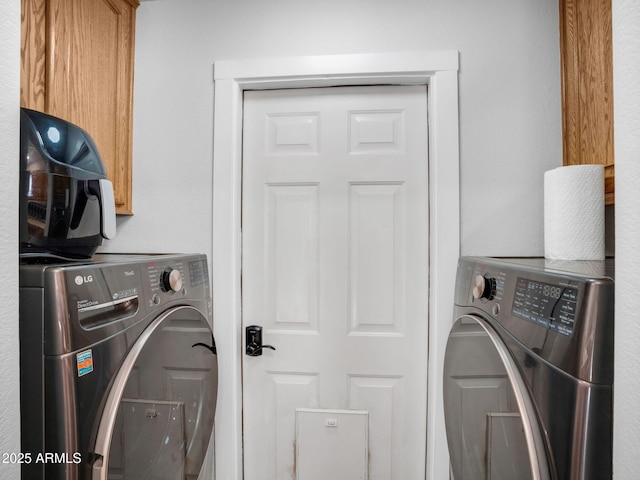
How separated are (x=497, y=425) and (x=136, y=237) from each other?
4.40 ft

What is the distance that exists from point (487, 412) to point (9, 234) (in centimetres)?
98

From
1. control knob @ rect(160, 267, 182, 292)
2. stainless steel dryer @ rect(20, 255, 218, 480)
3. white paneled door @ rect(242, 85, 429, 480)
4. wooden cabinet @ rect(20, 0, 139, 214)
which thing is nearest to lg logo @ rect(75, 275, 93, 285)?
stainless steel dryer @ rect(20, 255, 218, 480)

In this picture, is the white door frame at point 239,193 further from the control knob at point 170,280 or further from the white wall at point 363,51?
the control knob at point 170,280

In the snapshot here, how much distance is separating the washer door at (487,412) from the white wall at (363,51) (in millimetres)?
481

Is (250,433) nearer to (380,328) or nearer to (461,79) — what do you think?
(380,328)

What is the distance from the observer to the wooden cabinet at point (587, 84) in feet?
3.31

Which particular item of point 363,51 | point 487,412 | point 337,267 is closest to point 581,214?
point 487,412

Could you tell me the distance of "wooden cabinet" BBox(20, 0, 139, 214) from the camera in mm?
960

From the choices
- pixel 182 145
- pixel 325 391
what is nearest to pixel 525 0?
pixel 182 145

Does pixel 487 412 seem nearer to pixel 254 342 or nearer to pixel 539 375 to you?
pixel 539 375

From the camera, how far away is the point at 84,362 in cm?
64

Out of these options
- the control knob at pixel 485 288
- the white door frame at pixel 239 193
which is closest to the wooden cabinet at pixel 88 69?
the white door frame at pixel 239 193

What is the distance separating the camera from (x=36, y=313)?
1.99ft

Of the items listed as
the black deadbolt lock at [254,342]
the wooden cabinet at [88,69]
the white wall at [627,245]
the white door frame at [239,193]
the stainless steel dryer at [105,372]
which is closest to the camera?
the white wall at [627,245]
